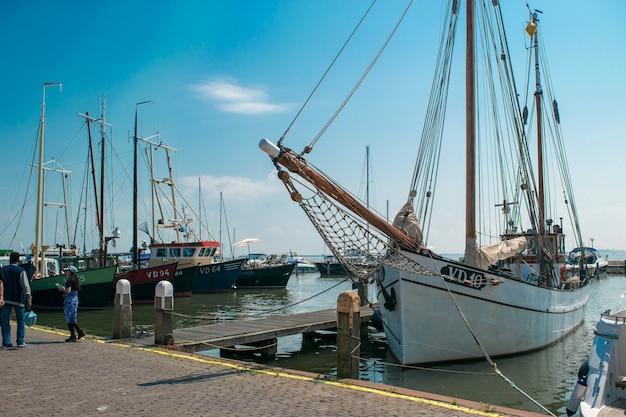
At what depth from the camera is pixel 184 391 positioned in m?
7.23

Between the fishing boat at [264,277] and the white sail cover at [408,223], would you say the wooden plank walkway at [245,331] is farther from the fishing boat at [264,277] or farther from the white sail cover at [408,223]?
the fishing boat at [264,277]

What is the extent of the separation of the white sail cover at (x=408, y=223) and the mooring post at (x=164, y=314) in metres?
5.56

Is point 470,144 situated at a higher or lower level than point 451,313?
higher

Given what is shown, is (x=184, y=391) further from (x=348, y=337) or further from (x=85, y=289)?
(x=85, y=289)

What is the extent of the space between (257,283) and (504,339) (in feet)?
122

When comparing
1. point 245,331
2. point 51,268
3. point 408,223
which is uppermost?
point 408,223

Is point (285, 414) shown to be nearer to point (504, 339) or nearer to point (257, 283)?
point (504, 339)

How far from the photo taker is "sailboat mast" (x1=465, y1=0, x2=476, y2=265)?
1391 cm

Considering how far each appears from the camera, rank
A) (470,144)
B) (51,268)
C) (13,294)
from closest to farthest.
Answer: (13,294) → (470,144) → (51,268)

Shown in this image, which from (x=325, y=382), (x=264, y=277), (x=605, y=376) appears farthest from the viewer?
(x=264, y=277)

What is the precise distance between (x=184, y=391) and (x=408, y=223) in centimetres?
724

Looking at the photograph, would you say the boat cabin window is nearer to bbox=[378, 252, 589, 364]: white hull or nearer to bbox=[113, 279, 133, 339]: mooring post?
bbox=[113, 279, 133, 339]: mooring post

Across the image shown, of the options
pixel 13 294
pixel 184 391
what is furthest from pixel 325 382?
pixel 13 294

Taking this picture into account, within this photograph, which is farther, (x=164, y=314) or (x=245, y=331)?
(x=245, y=331)
